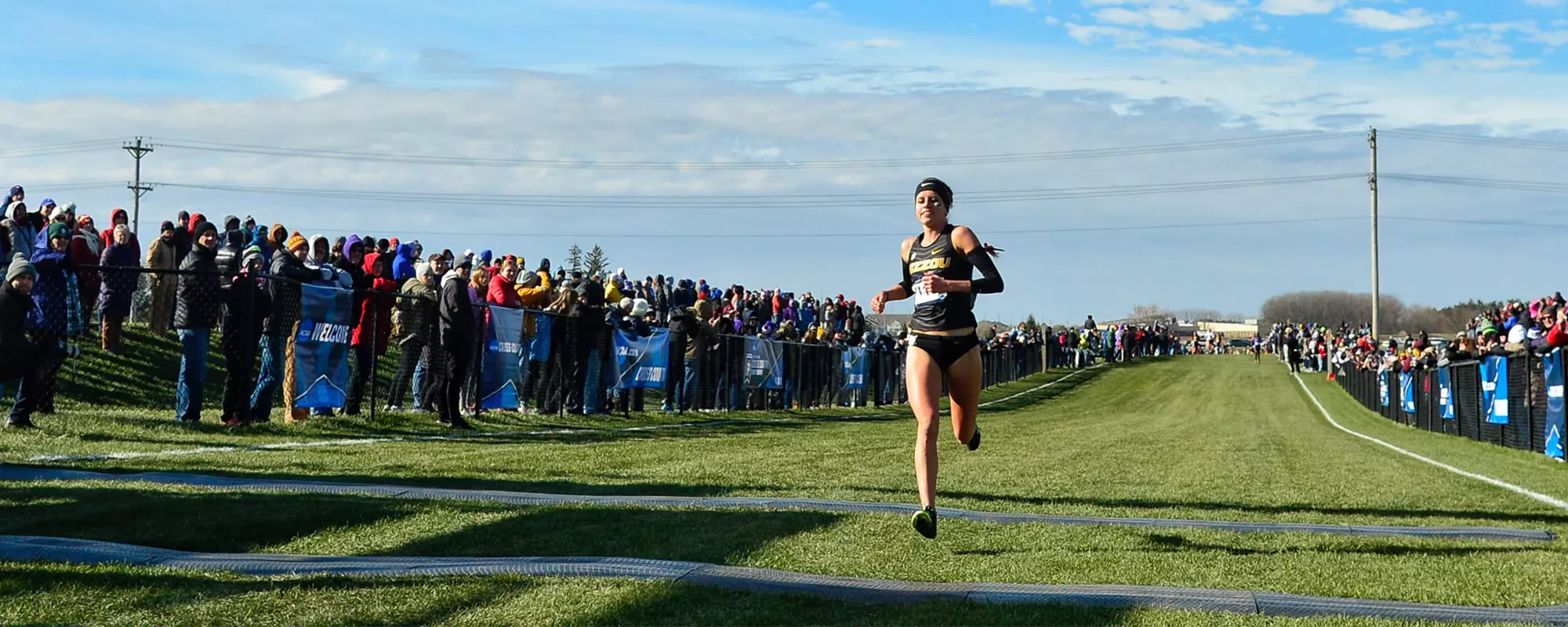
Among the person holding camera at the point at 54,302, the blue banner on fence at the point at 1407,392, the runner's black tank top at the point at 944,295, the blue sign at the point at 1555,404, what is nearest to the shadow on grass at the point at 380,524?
the runner's black tank top at the point at 944,295

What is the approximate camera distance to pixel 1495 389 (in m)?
21.9

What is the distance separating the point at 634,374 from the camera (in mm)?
22391

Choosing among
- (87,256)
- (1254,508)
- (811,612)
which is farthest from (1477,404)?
(811,612)

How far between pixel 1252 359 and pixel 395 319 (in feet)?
256

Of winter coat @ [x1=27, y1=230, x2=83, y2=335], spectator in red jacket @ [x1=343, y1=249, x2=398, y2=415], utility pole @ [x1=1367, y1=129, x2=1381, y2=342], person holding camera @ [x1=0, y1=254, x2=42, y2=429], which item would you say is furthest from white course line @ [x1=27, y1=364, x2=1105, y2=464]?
utility pole @ [x1=1367, y1=129, x2=1381, y2=342]

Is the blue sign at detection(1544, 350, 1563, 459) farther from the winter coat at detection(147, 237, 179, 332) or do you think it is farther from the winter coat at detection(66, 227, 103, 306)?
the winter coat at detection(66, 227, 103, 306)

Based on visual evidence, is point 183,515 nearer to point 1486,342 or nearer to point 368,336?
point 368,336

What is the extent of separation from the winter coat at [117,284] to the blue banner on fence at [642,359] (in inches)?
265

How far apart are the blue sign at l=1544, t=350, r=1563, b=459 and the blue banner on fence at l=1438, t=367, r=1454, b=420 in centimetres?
755

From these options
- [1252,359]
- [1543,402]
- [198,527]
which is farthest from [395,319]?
[1252,359]

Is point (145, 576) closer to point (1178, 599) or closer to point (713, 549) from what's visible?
point (713, 549)

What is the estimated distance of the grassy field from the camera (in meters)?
5.56

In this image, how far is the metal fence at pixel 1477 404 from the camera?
19.2m

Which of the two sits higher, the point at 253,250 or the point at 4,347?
the point at 253,250
